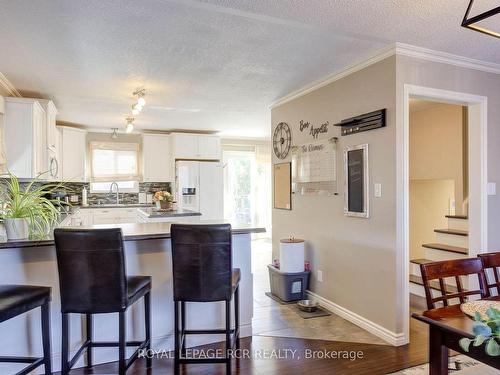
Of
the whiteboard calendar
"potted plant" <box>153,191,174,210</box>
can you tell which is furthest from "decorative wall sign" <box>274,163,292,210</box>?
"potted plant" <box>153,191,174,210</box>

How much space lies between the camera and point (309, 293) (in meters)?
3.85

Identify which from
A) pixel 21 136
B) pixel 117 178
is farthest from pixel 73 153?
pixel 21 136

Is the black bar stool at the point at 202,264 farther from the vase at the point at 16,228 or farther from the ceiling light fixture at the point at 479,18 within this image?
the ceiling light fixture at the point at 479,18

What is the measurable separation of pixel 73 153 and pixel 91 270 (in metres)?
4.69

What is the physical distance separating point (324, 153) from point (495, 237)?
5.91ft

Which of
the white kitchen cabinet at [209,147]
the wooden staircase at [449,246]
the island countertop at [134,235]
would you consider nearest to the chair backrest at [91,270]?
the island countertop at [134,235]

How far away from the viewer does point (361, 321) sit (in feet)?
10.1

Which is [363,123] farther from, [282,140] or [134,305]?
[134,305]

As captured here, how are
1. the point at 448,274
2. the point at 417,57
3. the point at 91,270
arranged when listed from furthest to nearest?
the point at 417,57
the point at 91,270
the point at 448,274

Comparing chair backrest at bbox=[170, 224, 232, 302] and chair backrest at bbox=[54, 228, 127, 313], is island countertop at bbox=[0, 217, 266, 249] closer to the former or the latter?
chair backrest at bbox=[170, 224, 232, 302]

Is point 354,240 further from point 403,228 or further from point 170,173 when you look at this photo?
point 170,173

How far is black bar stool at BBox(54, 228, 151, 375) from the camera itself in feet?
6.41

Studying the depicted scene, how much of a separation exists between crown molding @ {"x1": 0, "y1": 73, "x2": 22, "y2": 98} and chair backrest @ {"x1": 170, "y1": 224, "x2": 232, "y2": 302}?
275 centimetres

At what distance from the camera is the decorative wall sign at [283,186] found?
4.30m
